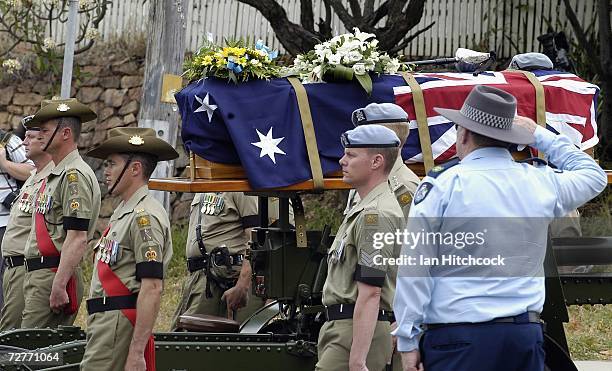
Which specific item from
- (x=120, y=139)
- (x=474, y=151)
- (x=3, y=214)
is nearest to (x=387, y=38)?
(x=3, y=214)

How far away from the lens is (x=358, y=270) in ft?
18.9

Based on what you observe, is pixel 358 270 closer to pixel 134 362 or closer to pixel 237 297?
pixel 134 362

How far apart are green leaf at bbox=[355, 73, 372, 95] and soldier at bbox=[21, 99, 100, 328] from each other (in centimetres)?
182

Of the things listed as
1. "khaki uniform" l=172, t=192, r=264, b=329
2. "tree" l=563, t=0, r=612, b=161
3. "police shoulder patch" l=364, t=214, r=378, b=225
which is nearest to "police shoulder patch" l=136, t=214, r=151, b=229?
"police shoulder patch" l=364, t=214, r=378, b=225

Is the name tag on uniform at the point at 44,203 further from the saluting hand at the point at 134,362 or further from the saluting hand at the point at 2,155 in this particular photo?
the saluting hand at the point at 2,155

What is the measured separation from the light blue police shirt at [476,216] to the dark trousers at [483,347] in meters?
0.05

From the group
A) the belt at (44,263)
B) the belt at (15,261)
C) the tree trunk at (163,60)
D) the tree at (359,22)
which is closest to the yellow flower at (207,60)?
the belt at (44,263)

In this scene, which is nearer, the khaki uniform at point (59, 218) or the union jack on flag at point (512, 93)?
the union jack on flag at point (512, 93)

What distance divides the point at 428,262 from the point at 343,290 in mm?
1226

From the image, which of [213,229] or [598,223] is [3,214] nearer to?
[213,229]

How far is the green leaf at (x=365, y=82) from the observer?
6873mm

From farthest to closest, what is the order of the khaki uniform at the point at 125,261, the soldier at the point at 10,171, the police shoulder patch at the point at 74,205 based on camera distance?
the soldier at the point at 10,171 < the police shoulder patch at the point at 74,205 < the khaki uniform at the point at 125,261

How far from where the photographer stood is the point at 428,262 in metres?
4.70

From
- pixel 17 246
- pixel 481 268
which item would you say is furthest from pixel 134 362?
pixel 17 246
